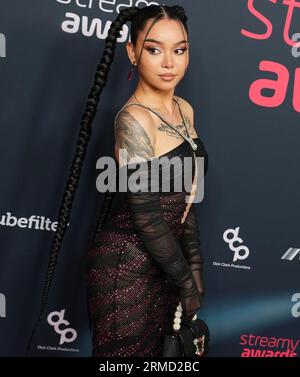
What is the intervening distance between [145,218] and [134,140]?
218 mm

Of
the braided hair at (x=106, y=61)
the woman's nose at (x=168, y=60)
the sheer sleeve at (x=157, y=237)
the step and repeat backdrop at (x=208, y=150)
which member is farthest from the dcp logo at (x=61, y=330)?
the woman's nose at (x=168, y=60)

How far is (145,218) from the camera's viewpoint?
1449mm

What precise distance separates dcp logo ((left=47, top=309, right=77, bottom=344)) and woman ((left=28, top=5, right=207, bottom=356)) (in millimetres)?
517

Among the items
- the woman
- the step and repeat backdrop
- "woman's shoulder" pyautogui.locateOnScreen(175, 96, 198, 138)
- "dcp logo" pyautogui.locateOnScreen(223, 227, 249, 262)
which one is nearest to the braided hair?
the woman

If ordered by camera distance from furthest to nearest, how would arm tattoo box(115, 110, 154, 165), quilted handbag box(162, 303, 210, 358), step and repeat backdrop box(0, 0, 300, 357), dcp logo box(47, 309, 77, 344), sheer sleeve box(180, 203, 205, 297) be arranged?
dcp logo box(47, 309, 77, 344), step and repeat backdrop box(0, 0, 300, 357), sheer sleeve box(180, 203, 205, 297), quilted handbag box(162, 303, 210, 358), arm tattoo box(115, 110, 154, 165)

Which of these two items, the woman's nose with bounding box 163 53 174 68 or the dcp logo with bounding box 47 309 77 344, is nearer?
the woman's nose with bounding box 163 53 174 68

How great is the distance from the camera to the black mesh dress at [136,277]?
151 centimetres

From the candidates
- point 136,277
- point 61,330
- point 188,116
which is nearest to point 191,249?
Result: point 136,277

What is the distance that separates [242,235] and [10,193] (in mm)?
957

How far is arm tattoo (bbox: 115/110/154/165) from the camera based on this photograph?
144 cm

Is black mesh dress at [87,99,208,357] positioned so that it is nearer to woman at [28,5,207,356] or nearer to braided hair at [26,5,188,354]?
woman at [28,5,207,356]

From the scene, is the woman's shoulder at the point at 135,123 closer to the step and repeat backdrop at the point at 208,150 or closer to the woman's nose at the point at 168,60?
the woman's nose at the point at 168,60
